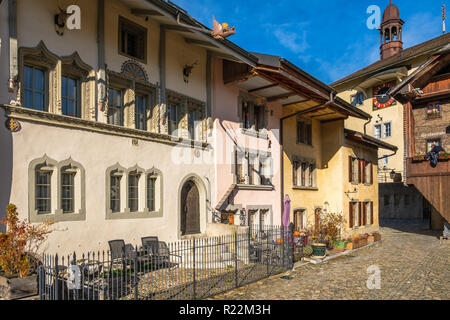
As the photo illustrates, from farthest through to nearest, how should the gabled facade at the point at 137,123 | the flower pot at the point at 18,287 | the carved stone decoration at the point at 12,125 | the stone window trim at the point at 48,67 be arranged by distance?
1. the stone window trim at the point at 48,67
2. the gabled facade at the point at 137,123
3. the carved stone decoration at the point at 12,125
4. the flower pot at the point at 18,287

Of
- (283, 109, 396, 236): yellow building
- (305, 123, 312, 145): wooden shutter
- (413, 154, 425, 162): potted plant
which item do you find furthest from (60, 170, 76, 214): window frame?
(413, 154, 425, 162): potted plant

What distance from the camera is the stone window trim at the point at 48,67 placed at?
9.74m

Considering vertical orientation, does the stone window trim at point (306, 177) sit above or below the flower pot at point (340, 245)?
above

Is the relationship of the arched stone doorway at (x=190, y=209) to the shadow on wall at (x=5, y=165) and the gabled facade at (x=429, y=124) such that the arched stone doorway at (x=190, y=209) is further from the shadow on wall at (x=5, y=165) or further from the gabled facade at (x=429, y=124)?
the gabled facade at (x=429, y=124)

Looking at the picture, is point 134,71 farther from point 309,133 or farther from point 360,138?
point 360,138

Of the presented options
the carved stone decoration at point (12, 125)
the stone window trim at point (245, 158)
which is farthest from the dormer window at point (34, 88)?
the stone window trim at point (245, 158)

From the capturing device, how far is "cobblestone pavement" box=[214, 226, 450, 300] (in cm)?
991

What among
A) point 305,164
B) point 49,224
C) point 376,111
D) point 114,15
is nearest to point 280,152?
point 305,164

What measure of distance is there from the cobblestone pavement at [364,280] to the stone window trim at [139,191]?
4257 mm

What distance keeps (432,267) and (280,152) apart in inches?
344

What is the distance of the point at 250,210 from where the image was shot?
17719 mm

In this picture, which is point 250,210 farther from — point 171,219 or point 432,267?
point 432,267

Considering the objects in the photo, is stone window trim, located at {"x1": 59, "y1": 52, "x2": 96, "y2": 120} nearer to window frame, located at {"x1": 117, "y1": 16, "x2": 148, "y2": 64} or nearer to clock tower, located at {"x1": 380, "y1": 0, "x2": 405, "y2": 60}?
window frame, located at {"x1": 117, "y1": 16, "x2": 148, "y2": 64}

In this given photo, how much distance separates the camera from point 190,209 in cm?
1470
